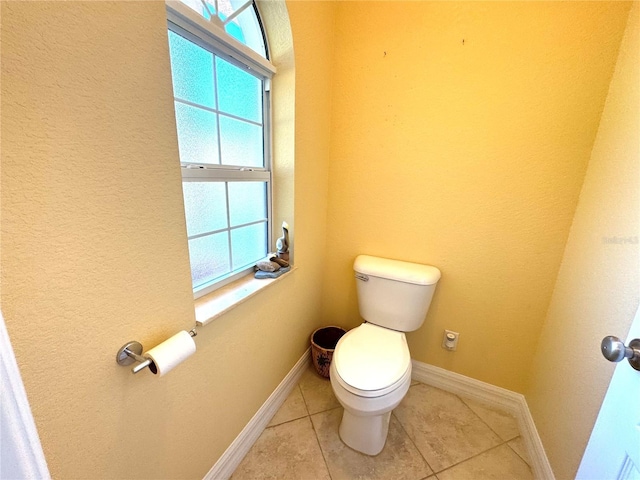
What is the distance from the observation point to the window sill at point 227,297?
0.88 meters

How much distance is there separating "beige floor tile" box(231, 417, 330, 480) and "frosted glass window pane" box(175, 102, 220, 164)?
1.29m

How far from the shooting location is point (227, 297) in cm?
100

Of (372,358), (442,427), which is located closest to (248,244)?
(372,358)

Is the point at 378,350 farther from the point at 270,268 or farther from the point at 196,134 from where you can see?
the point at 196,134

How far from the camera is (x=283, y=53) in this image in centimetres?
112

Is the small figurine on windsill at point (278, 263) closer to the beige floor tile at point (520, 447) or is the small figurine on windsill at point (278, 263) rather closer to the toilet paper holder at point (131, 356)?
the toilet paper holder at point (131, 356)

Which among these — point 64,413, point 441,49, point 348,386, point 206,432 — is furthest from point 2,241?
point 441,49

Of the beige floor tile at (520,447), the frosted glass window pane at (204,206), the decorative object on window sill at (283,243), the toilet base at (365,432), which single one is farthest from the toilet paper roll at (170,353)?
the beige floor tile at (520,447)

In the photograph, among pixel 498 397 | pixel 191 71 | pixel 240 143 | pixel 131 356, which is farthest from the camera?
pixel 498 397

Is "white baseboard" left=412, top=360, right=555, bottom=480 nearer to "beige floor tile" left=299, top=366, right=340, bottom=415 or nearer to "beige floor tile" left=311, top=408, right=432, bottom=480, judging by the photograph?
"beige floor tile" left=311, top=408, right=432, bottom=480

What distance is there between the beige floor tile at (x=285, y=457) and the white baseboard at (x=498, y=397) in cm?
78

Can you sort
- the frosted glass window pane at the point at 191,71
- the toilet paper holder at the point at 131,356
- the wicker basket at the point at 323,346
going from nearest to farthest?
the toilet paper holder at the point at 131,356 < the frosted glass window pane at the point at 191,71 < the wicker basket at the point at 323,346

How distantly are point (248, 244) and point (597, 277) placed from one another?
54.5 inches

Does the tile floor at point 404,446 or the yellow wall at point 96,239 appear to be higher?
the yellow wall at point 96,239
